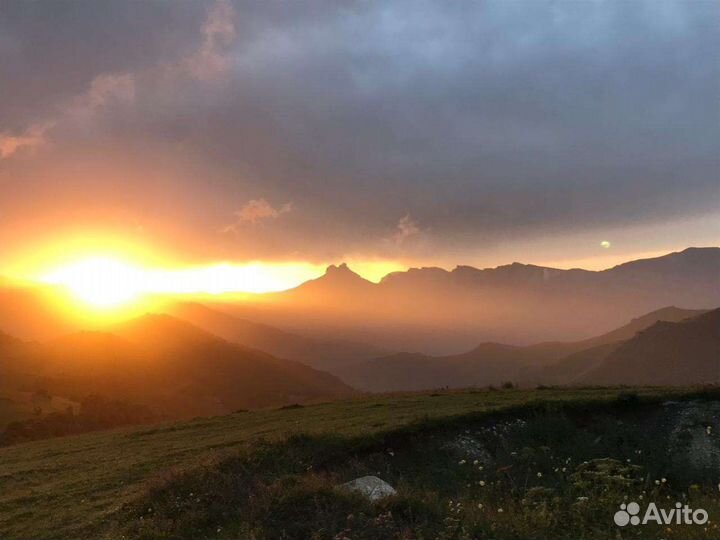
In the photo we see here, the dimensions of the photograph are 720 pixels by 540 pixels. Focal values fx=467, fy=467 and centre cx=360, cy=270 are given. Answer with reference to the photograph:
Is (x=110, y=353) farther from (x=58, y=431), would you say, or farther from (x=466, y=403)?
(x=466, y=403)

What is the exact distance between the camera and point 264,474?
14.3 m

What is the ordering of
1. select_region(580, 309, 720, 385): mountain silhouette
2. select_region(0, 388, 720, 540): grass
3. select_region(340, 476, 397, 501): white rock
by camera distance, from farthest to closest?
1. select_region(580, 309, 720, 385): mountain silhouette
2. select_region(340, 476, 397, 501): white rock
3. select_region(0, 388, 720, 540): grass

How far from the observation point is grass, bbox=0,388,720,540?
10523 millimetres

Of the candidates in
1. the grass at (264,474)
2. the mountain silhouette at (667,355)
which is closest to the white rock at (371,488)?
the grass at (264,474)

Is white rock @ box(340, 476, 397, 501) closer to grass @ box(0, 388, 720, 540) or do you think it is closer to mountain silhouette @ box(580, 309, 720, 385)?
grass @ box(0, 388, 720, 540)

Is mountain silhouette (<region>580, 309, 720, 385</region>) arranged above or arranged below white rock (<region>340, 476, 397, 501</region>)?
below

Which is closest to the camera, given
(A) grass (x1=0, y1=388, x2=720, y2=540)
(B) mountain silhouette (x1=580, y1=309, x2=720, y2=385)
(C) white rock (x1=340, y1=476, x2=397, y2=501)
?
(A) grass (x1=0, y1=388, x2=720, y2=540)

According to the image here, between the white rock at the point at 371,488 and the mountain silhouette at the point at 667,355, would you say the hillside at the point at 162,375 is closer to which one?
the white rock at the point at 371,488

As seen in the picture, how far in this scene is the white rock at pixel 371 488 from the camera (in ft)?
37.5

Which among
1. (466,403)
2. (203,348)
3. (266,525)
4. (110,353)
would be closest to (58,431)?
(466,403)

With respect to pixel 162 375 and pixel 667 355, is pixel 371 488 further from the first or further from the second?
pixel 667 355

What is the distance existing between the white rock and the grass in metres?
0.46

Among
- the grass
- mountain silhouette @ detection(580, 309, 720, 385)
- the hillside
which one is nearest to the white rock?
the grass

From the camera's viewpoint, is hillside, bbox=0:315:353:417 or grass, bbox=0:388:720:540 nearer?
grass, bbox=0:388:720:540
